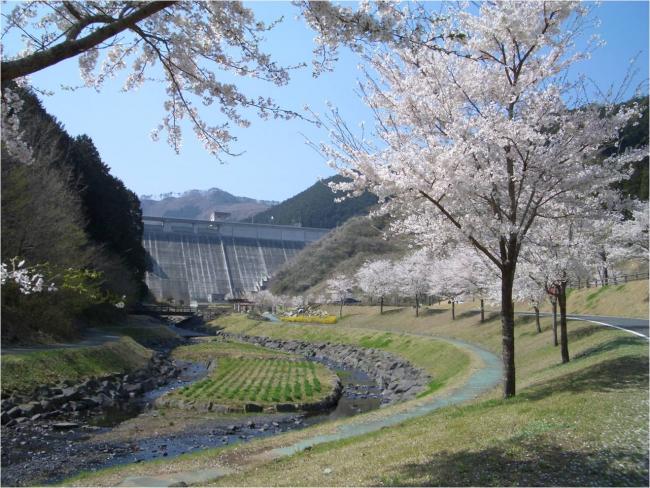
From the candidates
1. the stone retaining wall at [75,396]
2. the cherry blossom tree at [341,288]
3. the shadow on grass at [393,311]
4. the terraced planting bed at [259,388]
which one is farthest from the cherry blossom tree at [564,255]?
the cherry blossom tree at [341,288]

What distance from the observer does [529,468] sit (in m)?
6.04

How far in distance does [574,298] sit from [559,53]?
33.3 m

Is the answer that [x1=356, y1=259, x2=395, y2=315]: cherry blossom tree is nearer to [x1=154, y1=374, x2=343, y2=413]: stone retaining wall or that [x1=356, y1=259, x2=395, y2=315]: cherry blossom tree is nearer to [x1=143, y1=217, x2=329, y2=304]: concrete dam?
[x1=154, y1=374, x2=343, y2=413]: stone retaining wall

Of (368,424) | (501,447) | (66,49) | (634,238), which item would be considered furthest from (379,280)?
(66,49)

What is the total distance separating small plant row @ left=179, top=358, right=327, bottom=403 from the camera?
22.6 meters

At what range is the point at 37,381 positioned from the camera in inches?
833

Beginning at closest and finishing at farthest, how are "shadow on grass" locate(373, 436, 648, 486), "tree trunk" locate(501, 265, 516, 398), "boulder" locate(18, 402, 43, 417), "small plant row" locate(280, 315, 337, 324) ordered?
"shadow on grass" locate(373, 436, 648, 486) → "tree trunk" locate(501, 265, 516, 398) → "boulder" locate(18, 402, 43, 417) → "small plant row" locate(280, 315, 337, 324)

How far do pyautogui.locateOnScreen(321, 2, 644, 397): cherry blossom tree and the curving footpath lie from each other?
3127mm

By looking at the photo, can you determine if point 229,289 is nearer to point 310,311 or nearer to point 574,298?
point 310,311

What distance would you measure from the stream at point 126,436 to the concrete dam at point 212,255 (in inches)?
3510

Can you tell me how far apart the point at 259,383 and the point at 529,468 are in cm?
2166

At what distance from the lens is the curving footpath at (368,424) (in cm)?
948

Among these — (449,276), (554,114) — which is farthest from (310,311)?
(554,114)

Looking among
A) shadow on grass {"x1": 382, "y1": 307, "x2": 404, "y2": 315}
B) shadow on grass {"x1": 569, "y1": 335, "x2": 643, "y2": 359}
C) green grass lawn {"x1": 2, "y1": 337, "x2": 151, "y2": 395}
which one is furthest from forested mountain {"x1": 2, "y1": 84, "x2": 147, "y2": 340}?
shadow on grass {"x1": 382, "y1": 307, "x2": 404, "y2": 315}
